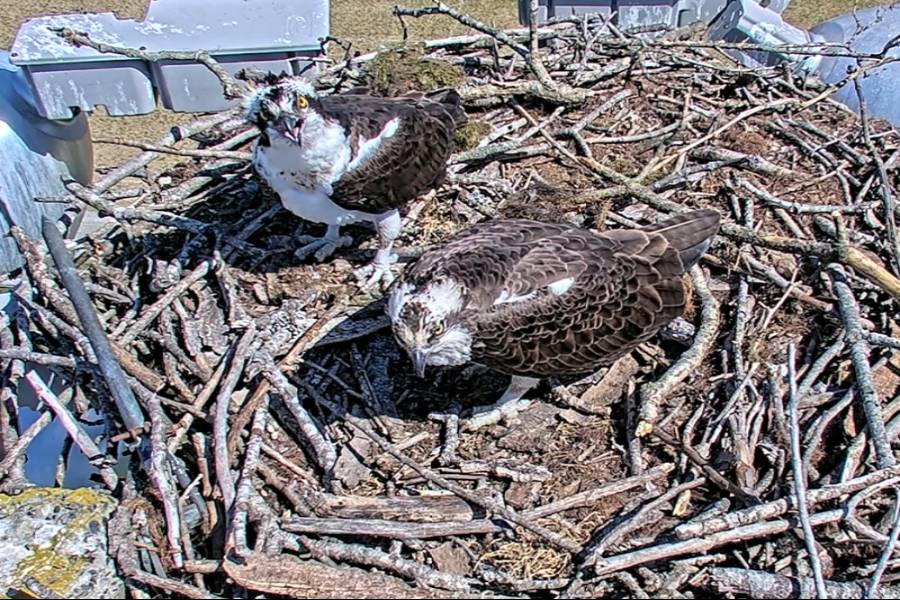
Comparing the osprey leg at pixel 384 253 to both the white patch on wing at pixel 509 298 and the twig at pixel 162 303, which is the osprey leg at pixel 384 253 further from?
the white patch on wing at pixel 509 298

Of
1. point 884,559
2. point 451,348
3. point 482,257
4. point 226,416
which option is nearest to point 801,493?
point 884,559

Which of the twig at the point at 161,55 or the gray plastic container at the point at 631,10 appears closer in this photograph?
the twig at the point at 161,55

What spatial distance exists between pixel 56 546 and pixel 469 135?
3.09 m

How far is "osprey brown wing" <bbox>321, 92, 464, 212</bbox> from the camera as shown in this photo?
3.86 m

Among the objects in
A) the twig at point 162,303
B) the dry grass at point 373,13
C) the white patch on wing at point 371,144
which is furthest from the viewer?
the dry grass at point 373,13

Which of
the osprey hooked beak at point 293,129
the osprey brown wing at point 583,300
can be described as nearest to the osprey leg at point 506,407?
the osprey brown wing at point 583,300

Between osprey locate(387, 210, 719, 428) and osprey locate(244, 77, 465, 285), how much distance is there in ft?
1.87

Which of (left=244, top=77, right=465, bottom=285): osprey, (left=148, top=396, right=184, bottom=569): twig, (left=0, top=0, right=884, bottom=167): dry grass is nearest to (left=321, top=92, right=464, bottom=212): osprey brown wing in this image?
(left=244, top=77, right=465, bottom=285): osprey

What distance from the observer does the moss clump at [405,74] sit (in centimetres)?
499

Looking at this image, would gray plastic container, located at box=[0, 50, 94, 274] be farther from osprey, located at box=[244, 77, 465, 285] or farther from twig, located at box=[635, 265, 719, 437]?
twig, located at box=[635, 265, 719, 437]

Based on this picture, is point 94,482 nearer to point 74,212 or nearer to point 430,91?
point 74,212

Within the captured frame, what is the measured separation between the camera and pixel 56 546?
9.41ft

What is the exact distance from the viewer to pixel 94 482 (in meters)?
3.37

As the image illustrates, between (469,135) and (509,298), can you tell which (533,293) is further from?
(469,135)
